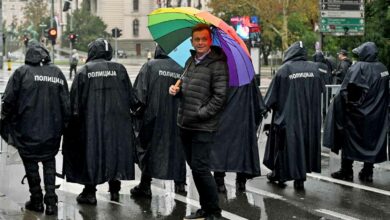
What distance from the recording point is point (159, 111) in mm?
8156

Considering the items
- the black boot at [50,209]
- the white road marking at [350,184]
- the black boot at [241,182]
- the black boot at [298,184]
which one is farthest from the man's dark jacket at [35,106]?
the white road marking at [350,184]

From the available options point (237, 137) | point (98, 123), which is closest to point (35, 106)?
point (98, 123)

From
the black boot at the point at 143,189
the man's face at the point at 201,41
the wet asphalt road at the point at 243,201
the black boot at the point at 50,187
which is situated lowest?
the wet asphalt road at the point at 243,201

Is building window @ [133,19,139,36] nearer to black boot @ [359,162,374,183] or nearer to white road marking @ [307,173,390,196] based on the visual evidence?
white road marking @ [307,173,390,196]

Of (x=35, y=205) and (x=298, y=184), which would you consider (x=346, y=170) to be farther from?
(x=35, y=205)

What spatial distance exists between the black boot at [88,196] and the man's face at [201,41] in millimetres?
2184

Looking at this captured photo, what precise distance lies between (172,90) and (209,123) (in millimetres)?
458

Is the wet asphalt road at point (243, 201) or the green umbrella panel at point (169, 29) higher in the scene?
the green umbrella panel at point (169, 29)

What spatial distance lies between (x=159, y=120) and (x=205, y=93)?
1.68 m

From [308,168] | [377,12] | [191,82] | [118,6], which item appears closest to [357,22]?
[377,12]

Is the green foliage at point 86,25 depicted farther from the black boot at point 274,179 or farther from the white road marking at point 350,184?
the black boot at point 274,179

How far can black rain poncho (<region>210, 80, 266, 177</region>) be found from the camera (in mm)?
8594

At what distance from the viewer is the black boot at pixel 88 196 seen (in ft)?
25.7

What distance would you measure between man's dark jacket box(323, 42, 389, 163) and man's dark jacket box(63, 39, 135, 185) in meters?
3.18
